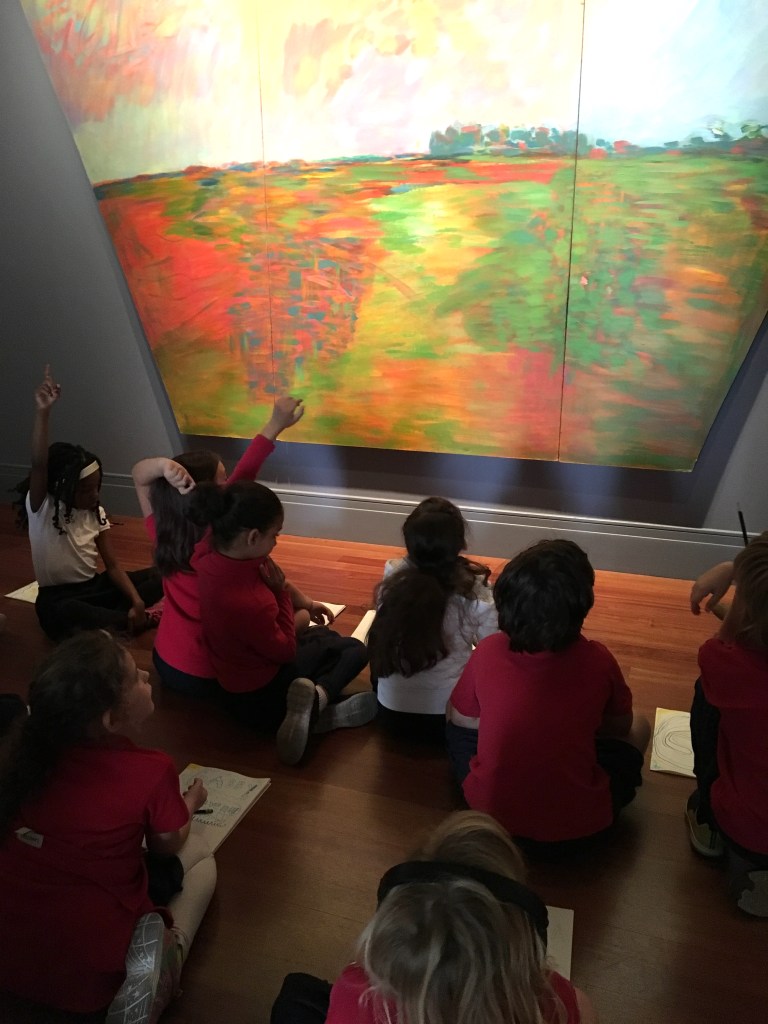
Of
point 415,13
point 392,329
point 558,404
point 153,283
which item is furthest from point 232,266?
point 558,404

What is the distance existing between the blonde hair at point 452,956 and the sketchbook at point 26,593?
257cm

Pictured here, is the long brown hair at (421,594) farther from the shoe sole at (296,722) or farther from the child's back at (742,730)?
the child's back at (742,730)

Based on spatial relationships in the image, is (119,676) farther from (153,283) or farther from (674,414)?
(153,283)

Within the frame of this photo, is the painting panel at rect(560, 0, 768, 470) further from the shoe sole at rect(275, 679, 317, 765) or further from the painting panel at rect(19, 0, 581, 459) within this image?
the shoe sole at rect(275, 679, 317, 765)

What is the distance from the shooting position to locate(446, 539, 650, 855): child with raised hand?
1662mm

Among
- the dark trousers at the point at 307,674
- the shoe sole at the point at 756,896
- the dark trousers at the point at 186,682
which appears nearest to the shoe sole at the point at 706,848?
the shoe sole at the point at 756,896

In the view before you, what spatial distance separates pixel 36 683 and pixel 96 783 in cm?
20

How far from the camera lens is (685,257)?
2709 mm

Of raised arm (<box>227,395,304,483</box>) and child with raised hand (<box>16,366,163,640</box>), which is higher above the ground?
raised arm (<box>227,395,304,483</box>)

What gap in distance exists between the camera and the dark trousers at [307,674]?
225 centimetres

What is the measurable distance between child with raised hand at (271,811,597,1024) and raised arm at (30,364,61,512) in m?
2.08

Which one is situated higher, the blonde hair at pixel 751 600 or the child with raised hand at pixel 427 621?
the blonde hair at pixel 751 600

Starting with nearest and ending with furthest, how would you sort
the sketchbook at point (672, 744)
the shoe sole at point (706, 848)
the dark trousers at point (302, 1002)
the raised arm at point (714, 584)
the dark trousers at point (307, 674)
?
1. the dark trousers at point (302, 1002)
2. the shoe sole at point (706, 848)
3. the raised arm at point (714, 584)
4. the sketchbook at point (672, 744)
5. the dark trousers at point (307, 674)

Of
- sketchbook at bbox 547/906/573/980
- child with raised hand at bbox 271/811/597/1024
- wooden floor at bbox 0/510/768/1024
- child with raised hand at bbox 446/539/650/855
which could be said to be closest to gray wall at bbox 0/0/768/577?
wooden floor at bbox 0/510/768/1024
